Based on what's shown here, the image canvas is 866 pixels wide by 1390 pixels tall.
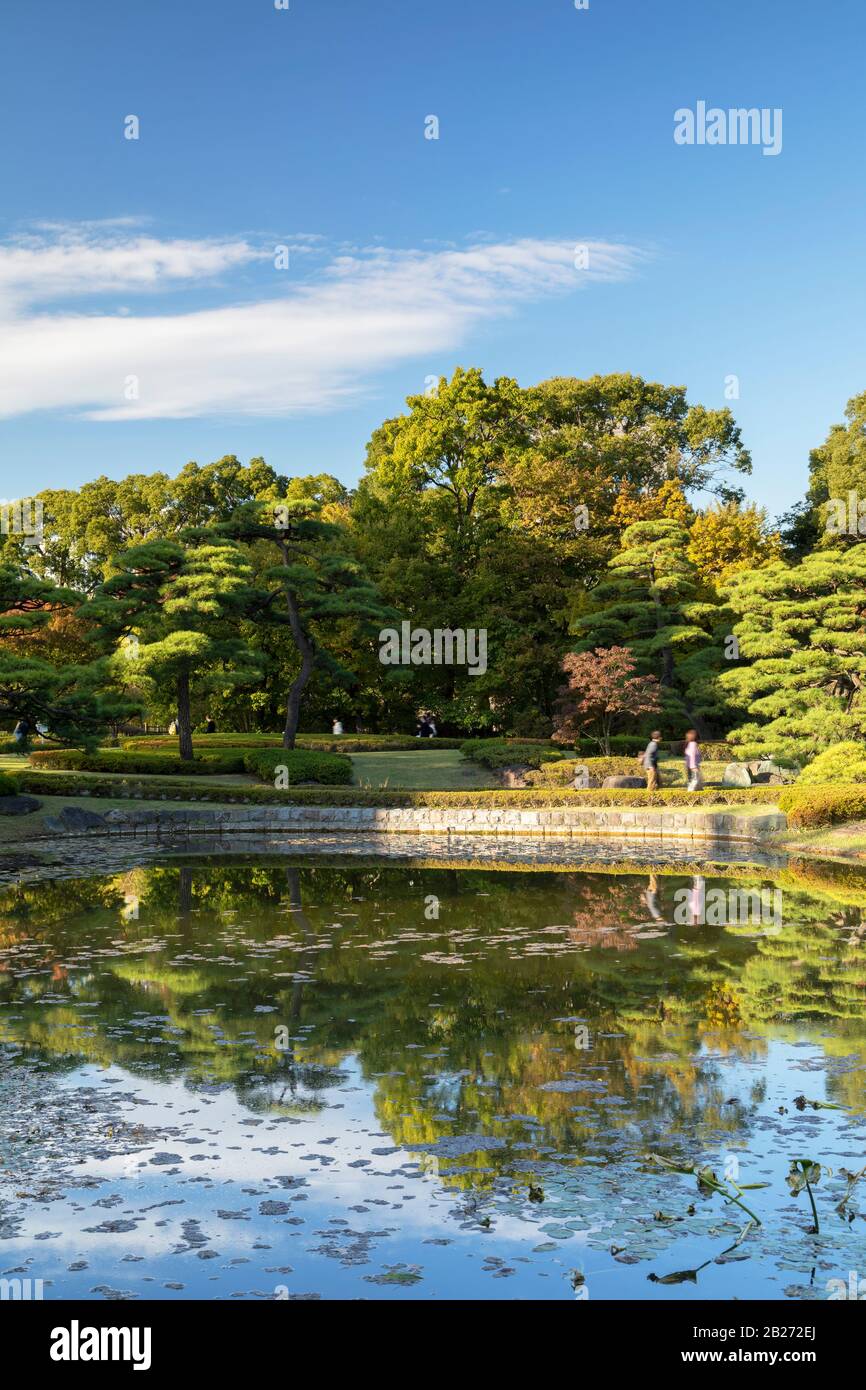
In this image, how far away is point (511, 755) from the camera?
2988 cm

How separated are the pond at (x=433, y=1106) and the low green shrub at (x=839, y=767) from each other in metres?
8.10

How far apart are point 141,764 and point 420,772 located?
22.5 ft

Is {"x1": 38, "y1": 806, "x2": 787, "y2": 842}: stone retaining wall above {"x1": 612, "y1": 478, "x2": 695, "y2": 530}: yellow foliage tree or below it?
below

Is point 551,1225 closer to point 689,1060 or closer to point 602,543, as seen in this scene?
point 689,1060

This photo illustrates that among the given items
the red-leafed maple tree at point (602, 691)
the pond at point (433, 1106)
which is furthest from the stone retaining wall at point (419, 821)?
the pond at point (433, 1106)

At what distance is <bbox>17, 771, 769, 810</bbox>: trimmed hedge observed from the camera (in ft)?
78.2

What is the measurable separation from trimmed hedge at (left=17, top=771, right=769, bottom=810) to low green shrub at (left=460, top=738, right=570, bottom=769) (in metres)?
3.11

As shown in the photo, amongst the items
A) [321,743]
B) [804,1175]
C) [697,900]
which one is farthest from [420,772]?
[804,1175]

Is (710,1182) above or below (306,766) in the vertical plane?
below

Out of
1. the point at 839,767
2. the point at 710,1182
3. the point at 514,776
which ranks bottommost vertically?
the point at 710,1182

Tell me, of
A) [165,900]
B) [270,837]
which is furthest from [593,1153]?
[270,837]

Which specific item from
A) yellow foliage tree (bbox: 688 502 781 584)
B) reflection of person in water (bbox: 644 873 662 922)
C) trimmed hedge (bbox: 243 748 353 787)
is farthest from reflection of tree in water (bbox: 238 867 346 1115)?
yellow foliage tree (bbox: 688 502 781 584)

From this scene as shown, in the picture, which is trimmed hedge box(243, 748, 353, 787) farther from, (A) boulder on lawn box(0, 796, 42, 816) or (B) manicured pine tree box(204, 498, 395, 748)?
(A) boulder on lawn box(0, 796, 42, 816)

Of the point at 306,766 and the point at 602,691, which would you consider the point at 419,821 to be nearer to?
the point at 306,766
